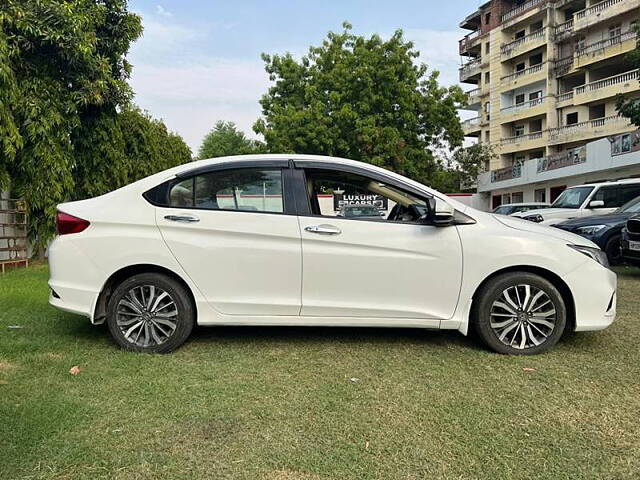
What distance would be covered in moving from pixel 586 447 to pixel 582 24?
38.7 m

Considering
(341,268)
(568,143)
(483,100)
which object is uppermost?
(483,100)

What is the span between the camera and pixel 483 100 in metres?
44.6

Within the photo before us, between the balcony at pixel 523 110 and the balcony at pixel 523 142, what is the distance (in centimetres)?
146

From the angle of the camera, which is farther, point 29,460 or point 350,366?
point 350,366

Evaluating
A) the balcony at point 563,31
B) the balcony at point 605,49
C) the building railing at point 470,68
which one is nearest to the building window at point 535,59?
the balcony at point 563,31

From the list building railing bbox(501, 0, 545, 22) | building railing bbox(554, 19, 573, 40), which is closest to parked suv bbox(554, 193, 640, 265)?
building railing bbox(554, 19, 573, 40)

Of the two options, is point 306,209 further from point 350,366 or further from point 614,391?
point 614,391

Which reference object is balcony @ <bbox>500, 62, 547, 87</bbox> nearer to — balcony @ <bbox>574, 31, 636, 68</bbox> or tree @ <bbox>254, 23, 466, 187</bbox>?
balcony @ <bbox>574, 31, 636, 68</bbox>

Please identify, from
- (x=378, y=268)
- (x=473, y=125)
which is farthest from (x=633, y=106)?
(x=473, y=125)

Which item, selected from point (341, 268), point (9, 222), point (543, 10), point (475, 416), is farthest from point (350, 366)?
point (543, 10)

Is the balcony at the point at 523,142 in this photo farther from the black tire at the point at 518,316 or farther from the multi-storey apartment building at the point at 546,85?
the black tire at the point at 518,316

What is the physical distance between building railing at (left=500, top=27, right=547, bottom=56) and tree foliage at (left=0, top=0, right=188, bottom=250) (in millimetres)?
34871

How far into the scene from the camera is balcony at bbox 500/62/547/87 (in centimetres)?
3706

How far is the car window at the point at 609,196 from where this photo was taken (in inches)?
454
